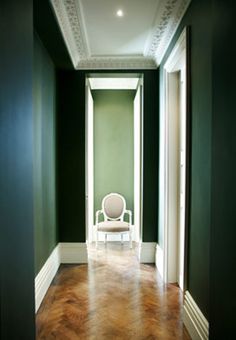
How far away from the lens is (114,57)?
4.15 m

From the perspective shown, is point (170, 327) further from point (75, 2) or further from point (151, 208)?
point (75, 2)

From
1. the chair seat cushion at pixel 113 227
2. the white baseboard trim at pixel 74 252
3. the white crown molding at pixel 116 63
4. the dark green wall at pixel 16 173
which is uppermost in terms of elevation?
the white crown molding at pixel 116 63

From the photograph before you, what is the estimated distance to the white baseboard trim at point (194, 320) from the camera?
7.06 feet

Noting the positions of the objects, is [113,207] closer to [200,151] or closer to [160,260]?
[160,260]

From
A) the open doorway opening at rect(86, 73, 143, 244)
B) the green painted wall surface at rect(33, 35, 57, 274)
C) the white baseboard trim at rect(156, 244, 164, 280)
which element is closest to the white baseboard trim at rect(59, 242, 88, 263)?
the green painted wall surface at rect(33, 35, 57, 274)

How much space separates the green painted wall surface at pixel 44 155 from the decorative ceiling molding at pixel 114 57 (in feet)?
1.10

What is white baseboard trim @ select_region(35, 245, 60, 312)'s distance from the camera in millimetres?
2970

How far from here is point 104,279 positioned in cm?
371

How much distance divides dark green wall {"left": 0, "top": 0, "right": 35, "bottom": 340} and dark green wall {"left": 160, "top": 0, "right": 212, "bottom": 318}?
115 centimetres

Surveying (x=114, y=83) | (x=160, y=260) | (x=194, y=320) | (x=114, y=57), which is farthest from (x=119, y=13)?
(x=160, y=260)

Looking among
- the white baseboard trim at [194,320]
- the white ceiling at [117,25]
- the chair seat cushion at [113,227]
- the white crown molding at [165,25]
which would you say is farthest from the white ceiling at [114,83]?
the white baseboard trim at [194,320]

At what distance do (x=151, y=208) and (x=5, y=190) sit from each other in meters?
3.16

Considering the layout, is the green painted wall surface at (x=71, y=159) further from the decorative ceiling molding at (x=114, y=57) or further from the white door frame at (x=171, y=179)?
the white door frame at (x=171, y=179)

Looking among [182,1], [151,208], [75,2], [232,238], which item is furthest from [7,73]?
[151,208]
